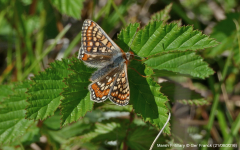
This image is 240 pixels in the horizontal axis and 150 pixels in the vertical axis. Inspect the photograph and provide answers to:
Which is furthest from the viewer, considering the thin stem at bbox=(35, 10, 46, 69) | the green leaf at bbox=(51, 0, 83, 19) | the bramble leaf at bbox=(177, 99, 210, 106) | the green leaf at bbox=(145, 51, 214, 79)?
the thin stem at bbox=(35, 10, 46, 69)

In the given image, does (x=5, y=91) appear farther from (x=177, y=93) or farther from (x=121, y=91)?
(x=177, y=93)

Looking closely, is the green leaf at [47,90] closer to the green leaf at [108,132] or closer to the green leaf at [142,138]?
the green leaf at [108,132]

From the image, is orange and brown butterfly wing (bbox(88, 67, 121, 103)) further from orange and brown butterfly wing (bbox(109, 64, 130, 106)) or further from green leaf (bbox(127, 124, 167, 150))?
green leaf (bbox(127, 124, 167, 150))

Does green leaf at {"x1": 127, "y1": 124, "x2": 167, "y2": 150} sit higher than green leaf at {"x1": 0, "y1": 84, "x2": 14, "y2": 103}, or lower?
lower

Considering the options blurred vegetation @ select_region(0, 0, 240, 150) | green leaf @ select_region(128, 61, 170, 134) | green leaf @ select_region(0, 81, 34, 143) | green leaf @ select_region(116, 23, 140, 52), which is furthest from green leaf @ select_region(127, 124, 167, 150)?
green leaf @ select_region(0, 81, 34, 143)

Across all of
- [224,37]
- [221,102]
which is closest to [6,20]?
[224,37]

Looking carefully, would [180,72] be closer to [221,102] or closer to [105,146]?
[105,146]
